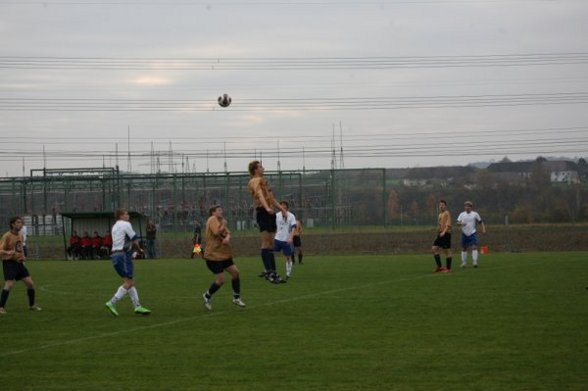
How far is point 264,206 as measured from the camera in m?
23.5

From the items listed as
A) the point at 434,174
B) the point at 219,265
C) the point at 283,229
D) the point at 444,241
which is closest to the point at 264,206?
the point at 219,265

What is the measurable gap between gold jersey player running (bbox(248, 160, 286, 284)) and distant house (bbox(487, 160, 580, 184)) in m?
51.2

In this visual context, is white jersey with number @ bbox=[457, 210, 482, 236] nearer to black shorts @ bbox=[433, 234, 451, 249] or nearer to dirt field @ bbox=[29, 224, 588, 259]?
black shorts @ bbox=[433, 234, 451, 249]

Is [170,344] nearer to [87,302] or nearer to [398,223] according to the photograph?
[87,302]

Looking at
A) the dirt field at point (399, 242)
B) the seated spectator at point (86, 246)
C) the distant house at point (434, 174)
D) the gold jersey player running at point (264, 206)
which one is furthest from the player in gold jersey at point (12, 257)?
the distant house at point (434, 174)

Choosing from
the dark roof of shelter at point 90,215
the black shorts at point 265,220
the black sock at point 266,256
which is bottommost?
the black sock at point 266,256

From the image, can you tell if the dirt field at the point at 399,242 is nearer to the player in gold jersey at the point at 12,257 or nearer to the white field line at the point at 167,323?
the white field line at the point at 167,323

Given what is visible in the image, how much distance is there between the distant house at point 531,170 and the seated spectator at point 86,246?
35.8 m

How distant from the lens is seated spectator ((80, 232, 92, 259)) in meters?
51.6

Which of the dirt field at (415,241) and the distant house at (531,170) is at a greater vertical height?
the distant house at (531,170)

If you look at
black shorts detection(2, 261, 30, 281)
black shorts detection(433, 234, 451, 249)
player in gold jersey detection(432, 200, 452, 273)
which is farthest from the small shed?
black shorts detection(2, 261, 30, 281)

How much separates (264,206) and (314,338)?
28.4 ft

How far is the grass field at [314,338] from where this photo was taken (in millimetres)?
11680

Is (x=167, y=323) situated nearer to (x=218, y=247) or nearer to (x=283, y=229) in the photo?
(x=218, y=247)
